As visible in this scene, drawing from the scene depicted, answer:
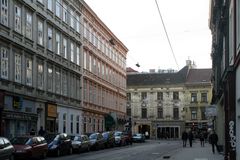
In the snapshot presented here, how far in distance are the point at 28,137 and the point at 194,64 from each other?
3716 inches

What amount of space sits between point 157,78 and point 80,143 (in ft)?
233

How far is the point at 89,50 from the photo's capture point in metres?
63.7

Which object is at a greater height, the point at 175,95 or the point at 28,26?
the point at 28,26

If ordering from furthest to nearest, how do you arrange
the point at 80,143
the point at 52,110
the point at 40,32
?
1. the point at 52,110
2. the point at 40,32
3. the point at 80,143

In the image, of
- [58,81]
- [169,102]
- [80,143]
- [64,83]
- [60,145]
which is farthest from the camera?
[169,102]

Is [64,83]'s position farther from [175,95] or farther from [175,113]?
[175,113]

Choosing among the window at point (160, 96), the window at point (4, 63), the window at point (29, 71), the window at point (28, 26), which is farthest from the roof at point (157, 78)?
the window at point (4, 63)

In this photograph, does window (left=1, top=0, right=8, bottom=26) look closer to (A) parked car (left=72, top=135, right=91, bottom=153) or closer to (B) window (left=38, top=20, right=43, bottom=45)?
(B) window (left=38, top=20, right=43, bottom=45)

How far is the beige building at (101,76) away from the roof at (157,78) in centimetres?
2077

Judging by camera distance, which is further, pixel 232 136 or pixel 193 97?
pixel 193 97

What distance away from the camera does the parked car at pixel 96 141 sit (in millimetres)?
45719

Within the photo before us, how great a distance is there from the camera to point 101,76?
233 ft

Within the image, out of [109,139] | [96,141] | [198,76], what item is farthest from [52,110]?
[198,76]

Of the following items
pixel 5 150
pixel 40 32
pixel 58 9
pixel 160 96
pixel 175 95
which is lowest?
pixel 5 150
